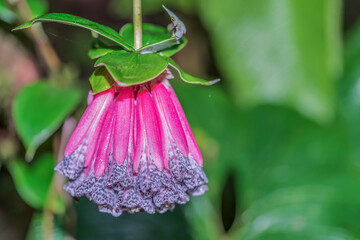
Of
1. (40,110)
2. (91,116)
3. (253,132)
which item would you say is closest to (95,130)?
(91,116)

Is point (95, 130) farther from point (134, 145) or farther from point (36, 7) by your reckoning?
point (36, 7)

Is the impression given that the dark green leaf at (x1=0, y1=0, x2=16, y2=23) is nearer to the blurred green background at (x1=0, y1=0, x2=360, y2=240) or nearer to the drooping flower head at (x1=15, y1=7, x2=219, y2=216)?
the blurred green background at (x1=0, y1=0, x2=360, y2=240)

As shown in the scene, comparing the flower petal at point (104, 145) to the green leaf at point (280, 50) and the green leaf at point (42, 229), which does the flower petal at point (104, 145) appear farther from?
the green leaf at point (280, 50)

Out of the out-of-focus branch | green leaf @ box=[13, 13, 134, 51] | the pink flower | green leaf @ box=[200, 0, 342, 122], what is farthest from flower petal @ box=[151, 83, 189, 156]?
green leaf @ box=[200, 0, 342, 122]

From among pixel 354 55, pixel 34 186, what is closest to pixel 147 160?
pixel 34 186

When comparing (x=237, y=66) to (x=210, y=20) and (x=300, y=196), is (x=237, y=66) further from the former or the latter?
(x=300, y=196)

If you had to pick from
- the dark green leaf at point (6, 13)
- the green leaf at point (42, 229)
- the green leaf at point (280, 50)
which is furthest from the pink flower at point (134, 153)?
the green leaf at point (280, 50)

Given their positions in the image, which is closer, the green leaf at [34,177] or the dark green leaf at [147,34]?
the dark green leaf at [147,34]
